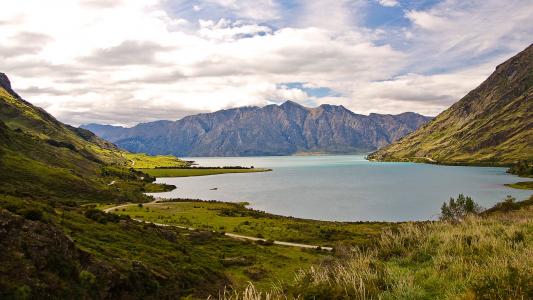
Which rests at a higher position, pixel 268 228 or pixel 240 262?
pixel 240 262

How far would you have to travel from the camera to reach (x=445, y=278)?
16.6 meters

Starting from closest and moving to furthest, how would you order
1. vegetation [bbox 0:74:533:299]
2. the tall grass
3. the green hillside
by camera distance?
the tall grass, vegetation [bbox 0:74:533:299], the green hillside

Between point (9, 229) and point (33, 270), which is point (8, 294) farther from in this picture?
point (9, 229)

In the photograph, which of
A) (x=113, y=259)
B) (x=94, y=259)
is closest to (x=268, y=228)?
(x=113, y=259)

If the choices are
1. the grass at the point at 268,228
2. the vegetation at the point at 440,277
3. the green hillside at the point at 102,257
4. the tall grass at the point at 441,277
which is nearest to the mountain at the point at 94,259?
the green hillside at the point at 102,257

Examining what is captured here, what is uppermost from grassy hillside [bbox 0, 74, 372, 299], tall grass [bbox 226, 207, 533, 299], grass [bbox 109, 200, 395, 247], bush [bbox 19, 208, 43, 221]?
bush [bbox 19, 208, 43, 221]

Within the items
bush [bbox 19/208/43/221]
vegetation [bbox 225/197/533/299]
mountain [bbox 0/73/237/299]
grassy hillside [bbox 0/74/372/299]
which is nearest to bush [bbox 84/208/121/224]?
mountain [bbox 0/73/237/299]

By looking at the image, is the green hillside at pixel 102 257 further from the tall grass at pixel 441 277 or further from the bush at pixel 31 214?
the tall grass at pixel 441 277

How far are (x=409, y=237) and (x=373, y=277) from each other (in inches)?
477

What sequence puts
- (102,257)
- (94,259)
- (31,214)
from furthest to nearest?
(102,257), (94,259), (31,214)

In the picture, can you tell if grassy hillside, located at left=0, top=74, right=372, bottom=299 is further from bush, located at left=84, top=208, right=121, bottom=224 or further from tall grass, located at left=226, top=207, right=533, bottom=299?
tall grass, located at left=226, top=207, right=533, bottom=299

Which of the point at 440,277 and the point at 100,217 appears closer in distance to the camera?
the point at 440,277

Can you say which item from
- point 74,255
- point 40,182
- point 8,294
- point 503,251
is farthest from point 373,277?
point 40,182

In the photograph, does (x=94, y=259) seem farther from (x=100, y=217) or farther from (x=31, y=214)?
(x=100, y=217)
